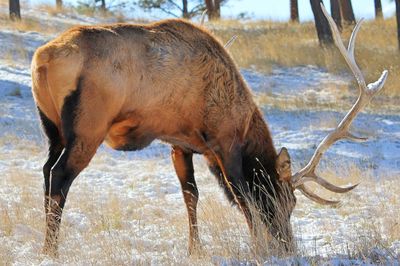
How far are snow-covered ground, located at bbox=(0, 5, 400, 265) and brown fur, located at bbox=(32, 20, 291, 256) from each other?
2.00ft

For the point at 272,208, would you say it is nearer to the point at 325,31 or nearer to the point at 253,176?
the point at 253,176

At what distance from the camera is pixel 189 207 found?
22.6ft

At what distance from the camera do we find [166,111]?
6285 millimetres

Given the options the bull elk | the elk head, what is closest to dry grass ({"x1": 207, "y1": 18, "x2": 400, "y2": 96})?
the elk head

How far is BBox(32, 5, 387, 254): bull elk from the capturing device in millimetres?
5625

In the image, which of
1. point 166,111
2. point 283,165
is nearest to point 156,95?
point 166,111

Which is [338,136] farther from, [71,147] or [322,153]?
[71,147]

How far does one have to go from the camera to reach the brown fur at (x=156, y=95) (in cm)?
562

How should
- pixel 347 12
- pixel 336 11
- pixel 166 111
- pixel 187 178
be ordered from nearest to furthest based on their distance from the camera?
pixel 166 111 → pixel 187 178 → pixel 336 11 → pixel 347 12

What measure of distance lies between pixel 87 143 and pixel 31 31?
47.8 feet

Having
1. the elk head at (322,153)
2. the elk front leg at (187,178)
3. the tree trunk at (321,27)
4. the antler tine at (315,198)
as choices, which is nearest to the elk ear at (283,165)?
the elk head at (322,153)

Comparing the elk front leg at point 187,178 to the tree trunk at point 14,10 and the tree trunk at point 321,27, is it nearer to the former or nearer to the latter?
the tree trunk at point 321,27

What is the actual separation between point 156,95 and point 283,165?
135 centimetres

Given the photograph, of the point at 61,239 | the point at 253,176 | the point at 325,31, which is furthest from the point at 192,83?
the point at 325,31
